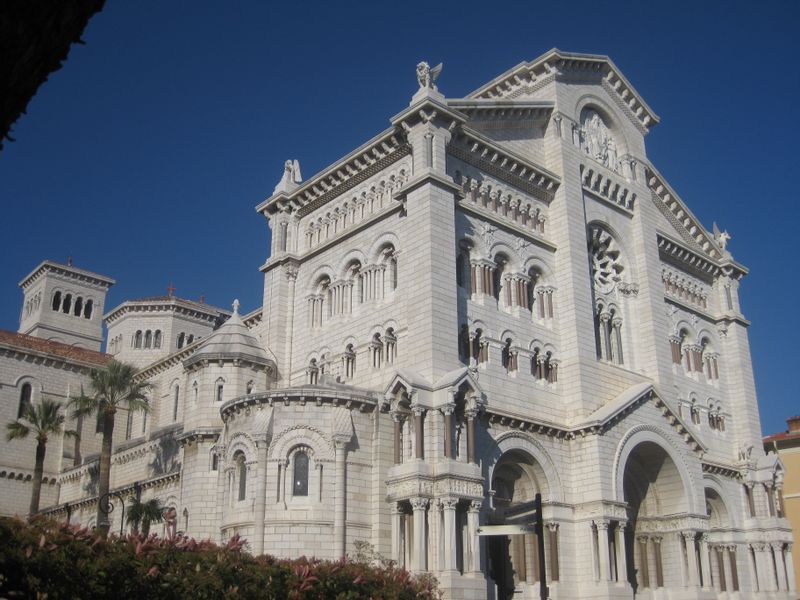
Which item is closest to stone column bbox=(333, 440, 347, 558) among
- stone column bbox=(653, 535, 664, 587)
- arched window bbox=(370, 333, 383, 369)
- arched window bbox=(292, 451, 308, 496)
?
arched window bbox=(292, 451, 308, 496)

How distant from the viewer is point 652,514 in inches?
1460

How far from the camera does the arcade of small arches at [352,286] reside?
34562 mm

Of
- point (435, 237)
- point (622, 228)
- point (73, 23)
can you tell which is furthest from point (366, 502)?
point (73, 23)

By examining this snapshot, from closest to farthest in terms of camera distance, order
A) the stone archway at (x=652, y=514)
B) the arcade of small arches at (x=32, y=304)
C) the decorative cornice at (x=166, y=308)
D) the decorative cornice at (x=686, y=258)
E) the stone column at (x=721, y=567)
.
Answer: the stone archway at (x=652, y=514)
the stone column at (x=721, y=567)
the decorative cornice at (x=686, y=258)
the decorative cornice at (x=166, y=308)
the arcade of small arches at (x=32, y=304)

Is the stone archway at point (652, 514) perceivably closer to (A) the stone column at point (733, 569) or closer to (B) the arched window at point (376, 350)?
(A) the stone column at point (733, 569)

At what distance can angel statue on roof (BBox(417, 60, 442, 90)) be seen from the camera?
33.9m

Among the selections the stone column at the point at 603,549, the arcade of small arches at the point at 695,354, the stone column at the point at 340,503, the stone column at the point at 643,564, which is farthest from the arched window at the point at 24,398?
the arcade of small arches at the point at 695,354

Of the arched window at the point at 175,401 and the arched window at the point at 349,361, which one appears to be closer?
the arched window at the point at 349,361

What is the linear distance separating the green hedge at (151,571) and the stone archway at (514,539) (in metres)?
11.2

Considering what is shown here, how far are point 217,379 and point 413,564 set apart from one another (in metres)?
13.0

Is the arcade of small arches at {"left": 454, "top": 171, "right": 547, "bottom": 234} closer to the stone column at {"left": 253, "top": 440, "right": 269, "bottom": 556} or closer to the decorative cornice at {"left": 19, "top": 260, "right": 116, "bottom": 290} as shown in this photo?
the stone column at {"left": 253, "top": 440, "right": 269, "bottom": 556}

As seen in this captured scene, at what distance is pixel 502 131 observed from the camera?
37.7 m

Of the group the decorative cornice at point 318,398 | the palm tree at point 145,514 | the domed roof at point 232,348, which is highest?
the domed roof at point 232,348

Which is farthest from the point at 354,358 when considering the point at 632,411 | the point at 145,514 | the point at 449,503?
the point at 145,514
